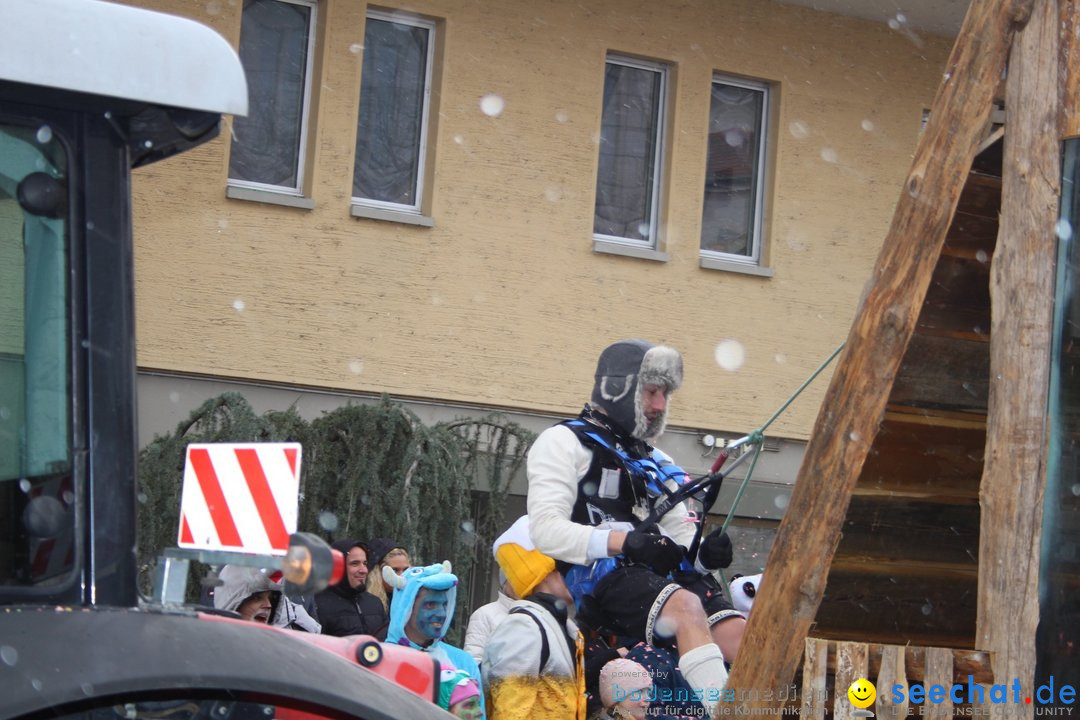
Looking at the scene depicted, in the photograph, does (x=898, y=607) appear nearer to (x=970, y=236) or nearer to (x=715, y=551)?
(x=715, y=551)

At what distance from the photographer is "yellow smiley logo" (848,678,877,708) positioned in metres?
4.31

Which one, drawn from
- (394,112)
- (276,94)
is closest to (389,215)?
(394,112)

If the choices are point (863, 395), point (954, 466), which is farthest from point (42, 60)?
point (954, 466)

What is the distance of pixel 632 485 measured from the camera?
16.9 feet

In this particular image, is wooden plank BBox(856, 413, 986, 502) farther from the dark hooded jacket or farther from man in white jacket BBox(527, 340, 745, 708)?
the dark hooded jacket

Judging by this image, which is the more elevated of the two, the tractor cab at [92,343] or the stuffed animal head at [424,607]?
the tractor cab at [92,343]

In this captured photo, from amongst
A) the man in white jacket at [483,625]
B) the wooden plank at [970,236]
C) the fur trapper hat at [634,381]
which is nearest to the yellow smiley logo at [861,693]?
the fur trapper hat at [634,381]

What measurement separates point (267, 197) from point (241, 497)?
26.3 ft

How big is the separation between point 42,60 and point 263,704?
39.7 inches

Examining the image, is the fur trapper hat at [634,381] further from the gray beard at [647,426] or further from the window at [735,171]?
the window at [735,171]

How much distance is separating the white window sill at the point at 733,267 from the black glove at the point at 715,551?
20.4 feet

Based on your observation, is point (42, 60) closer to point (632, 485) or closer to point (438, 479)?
point (632, 485)

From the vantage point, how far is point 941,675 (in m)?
4.20

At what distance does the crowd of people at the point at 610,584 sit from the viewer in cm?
484
